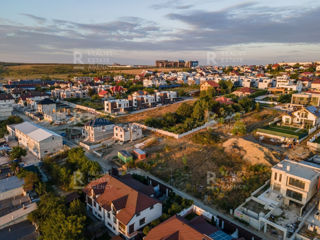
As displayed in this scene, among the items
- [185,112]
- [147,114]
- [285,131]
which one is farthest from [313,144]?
[147,114]

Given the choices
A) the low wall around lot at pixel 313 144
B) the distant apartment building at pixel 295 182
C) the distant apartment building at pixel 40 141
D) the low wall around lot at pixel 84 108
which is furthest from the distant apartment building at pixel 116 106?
the distant apartment building at pixel 295 182

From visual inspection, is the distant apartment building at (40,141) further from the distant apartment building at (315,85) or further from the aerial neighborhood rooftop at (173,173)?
the distant apartment building at (315,85)

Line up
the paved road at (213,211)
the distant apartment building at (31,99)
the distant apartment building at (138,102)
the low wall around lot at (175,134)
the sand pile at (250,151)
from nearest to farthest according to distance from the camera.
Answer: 1. the paved road at (213,211)
2. the sand pile at (250,151)
3. the low wall around lot at (175,134)
4. the distant apartment building at (138,102)
5. the distant apartment building at (31,99)

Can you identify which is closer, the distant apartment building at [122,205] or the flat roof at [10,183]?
the distant apartment building at [122,205]

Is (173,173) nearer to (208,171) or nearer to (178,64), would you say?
(208,171)

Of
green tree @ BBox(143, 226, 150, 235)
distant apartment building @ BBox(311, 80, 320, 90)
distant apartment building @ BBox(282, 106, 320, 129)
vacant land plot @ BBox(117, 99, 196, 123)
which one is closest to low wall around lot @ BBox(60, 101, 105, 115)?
vacant land plot @ BBox(117, 99, 196, 123)

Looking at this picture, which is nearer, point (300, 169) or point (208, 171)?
point (300, 169)

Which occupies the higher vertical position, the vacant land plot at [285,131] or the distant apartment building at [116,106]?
the distant apartment building at [116,106]
